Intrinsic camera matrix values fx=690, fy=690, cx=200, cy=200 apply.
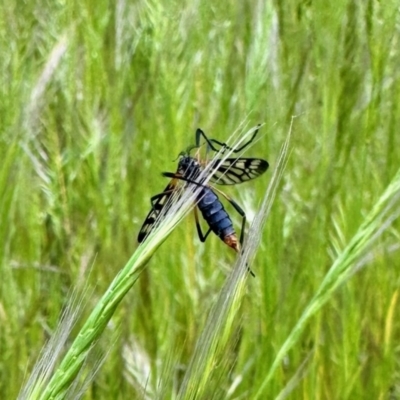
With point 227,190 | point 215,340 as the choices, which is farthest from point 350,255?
point 227,190

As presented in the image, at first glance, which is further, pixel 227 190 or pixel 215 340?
pixel 227 190

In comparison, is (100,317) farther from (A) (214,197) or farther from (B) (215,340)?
(A) (214,197)

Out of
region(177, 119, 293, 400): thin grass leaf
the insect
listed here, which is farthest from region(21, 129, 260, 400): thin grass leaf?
the insect

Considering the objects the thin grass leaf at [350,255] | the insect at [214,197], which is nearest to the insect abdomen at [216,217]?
the insect at [214,197]

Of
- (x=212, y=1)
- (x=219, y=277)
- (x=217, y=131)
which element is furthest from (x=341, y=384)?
(x=212, y=1)

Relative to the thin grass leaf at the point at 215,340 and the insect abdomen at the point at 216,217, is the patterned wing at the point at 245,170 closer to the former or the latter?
the insect abdomen at the point at 216,217

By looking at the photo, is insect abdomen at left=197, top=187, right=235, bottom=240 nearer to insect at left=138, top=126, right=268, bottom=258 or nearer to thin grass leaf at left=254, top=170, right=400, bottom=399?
insect at left=138, top=126, right=268, bottom=258
